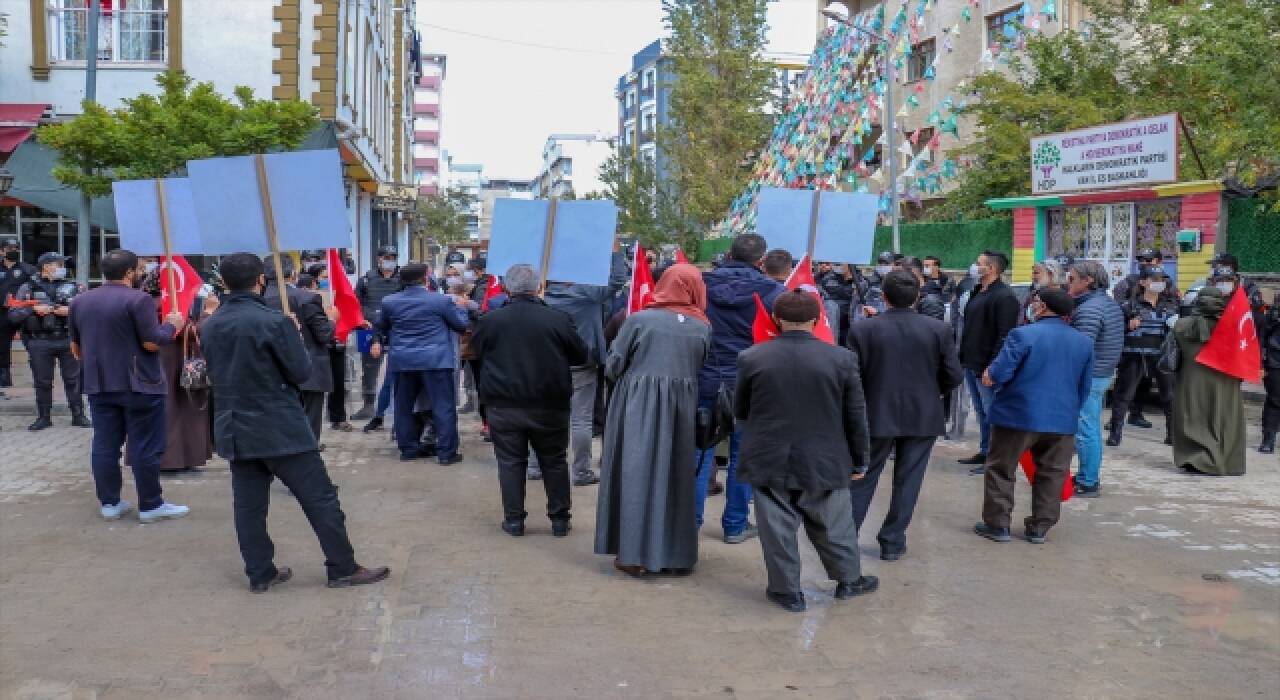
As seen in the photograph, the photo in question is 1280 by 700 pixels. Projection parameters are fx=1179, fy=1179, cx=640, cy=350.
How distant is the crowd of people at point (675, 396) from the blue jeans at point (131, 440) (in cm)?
1

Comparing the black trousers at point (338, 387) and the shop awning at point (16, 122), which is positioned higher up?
the shop awning at point (16, 122)

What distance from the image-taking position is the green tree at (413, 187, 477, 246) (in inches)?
2477

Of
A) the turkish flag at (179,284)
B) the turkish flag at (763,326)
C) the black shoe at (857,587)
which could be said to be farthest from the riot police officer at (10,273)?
the black shoe at (857,587)

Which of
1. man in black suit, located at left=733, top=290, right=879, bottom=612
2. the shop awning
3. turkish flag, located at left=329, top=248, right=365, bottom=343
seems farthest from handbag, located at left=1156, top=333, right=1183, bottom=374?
the shop awning

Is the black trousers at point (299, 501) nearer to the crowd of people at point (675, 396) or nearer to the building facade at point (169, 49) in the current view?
the crowd of people at point (675, 396)

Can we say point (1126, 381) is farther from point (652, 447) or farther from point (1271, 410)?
point (652, 447)

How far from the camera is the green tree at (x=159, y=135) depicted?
1550cm

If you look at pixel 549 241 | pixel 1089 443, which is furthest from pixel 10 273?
pixel 1089 443

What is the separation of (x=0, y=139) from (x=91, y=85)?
3515 millimetres

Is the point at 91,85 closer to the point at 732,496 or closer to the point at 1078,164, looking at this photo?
the point at 732,496

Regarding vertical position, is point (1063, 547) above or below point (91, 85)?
below

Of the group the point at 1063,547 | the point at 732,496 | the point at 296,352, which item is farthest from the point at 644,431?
the point at 1063,547

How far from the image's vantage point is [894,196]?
23.5 meters

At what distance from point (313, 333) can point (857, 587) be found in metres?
5.45
